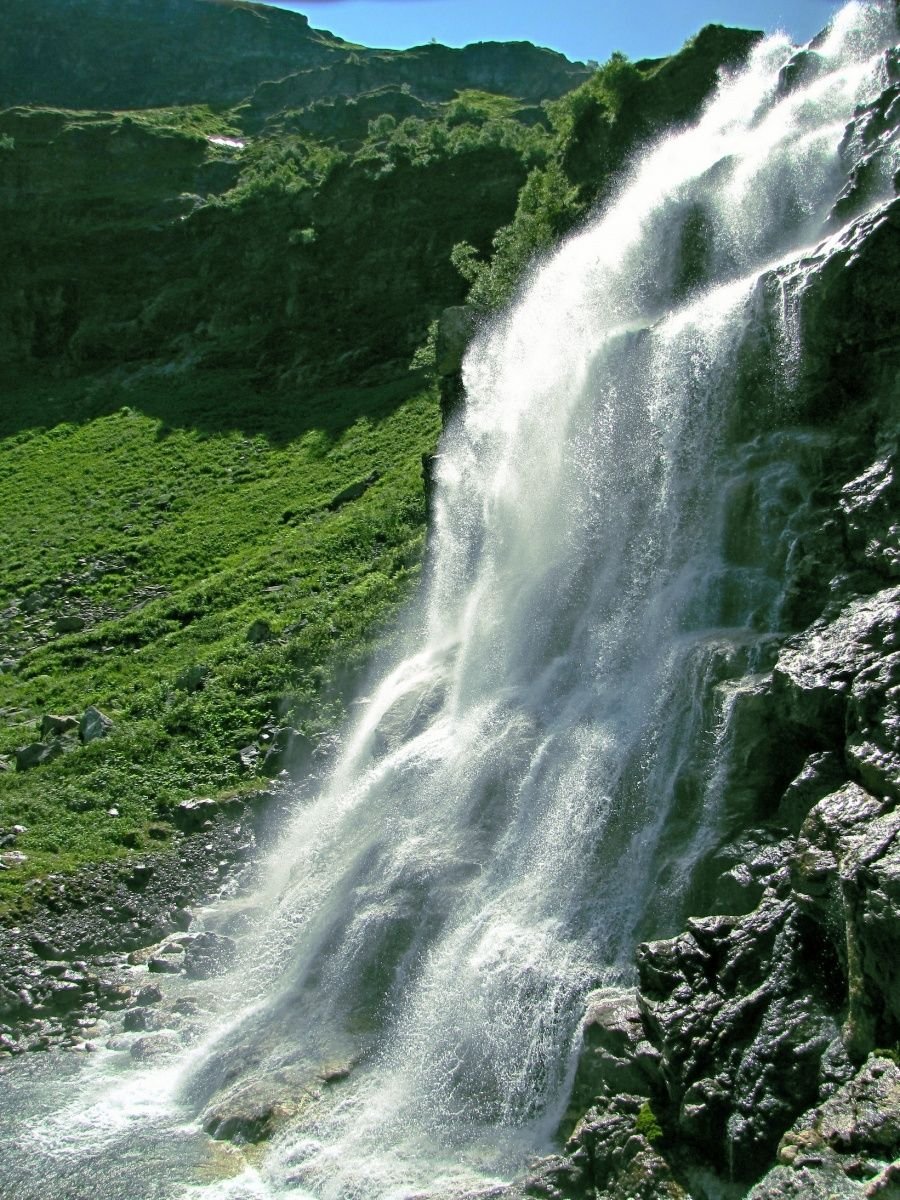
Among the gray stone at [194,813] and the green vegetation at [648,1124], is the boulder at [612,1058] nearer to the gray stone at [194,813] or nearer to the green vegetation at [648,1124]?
the green vegetation at [648,1124]

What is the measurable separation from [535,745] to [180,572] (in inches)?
708

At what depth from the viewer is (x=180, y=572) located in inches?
1207

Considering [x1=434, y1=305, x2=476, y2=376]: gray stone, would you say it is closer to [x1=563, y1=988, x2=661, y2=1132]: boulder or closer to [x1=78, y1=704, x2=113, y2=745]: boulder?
[x1=78, y1=704, x2=113, y2=745]: boulder

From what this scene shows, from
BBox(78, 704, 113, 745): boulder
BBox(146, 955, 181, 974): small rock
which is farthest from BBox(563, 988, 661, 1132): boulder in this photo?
BBox(78, 704, 113, 745): boulder

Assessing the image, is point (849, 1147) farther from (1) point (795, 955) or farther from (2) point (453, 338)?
(2) point (453, 338)

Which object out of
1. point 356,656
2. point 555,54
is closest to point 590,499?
point 356,656

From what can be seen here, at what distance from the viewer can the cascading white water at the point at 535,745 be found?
1153 cm

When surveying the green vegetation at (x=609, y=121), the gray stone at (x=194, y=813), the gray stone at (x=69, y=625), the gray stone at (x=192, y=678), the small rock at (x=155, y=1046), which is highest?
the green vegetation at (x=609, y=121)

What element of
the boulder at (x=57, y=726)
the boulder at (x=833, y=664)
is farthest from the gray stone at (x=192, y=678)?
the boulder at (x=833, y=664)

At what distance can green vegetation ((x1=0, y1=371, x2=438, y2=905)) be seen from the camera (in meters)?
20.8

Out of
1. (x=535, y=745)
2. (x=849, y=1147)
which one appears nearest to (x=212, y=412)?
(x=535, y=745)

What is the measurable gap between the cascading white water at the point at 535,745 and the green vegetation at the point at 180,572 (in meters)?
2.71

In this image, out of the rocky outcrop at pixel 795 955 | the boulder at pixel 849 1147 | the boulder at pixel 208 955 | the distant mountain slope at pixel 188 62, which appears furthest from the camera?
the distant mountain slope at pixel 188 62

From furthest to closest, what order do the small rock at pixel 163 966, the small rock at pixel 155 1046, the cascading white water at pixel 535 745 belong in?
the small rock at pixel 163 966 → the small rock at pixel 155 1046 → the cascading white water at pixel 535 745
